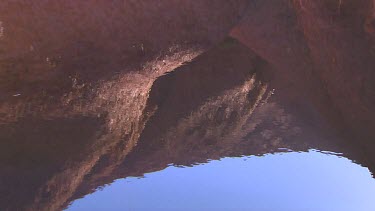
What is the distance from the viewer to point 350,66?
16.4 feet

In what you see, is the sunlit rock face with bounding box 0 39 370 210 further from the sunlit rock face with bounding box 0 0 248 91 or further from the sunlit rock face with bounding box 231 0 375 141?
the sunlit rock face with bounding box 0 0 248 91

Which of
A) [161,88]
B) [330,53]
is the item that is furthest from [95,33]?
[330,53]

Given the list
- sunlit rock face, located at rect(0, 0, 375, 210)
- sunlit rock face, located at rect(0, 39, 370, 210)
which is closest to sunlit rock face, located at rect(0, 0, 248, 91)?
sunlit rock face, located at rect(0, 0, 375, 210)

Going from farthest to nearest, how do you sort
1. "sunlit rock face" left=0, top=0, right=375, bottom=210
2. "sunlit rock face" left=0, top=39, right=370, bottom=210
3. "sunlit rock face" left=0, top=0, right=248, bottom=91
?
"sunlit rock face" left=0, top=0, right=248, bottom=91
"sunlit rock face" left=0, top=0, right=375, bottom=210
"sunlit rock face" left=0, top=39, right=370, bottom=210

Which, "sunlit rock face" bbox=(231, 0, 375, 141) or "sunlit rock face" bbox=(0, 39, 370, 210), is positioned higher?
"sunlit rock face" bbox=(231, 0, 375, 141)

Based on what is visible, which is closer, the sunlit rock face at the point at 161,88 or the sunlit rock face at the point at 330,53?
the sunlit rock face at the point at 161,88

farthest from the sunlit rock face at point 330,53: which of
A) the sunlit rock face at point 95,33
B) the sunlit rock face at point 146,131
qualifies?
the sunlit rock face at point 95,33

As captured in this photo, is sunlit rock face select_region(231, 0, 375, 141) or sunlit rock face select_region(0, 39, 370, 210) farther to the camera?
sunlit rock face select_region(231, 0, 375, 141)

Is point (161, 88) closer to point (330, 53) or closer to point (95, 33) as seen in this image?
point (330, 53)

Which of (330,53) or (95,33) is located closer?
(330,53)

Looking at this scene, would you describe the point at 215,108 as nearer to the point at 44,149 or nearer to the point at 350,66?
the point at 350,66

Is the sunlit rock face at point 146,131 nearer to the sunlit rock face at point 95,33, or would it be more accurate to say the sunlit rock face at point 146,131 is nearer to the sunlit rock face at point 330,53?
the sunlit rock face at point 330,53

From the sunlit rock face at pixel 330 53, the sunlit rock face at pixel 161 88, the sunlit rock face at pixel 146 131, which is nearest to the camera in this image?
the sunlit rock face at pixel 146 131

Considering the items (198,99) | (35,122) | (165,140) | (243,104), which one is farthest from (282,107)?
(35,122)
